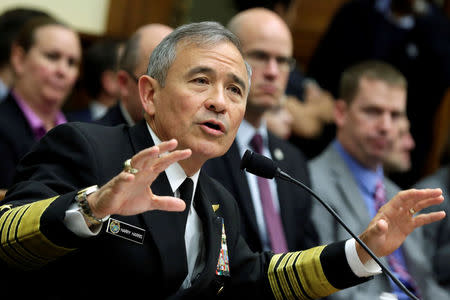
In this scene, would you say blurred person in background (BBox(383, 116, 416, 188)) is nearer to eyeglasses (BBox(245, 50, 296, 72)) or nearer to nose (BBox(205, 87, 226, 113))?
eyeglasses (BBox(245, 50, 296, 72))

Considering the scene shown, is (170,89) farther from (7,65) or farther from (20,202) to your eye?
(7,65)

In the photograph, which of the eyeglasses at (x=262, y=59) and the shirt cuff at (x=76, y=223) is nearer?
the shirt cuff at (x=76, y=223)

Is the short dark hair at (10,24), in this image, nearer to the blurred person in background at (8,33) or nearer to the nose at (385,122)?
the blurred person in background at (8,33)

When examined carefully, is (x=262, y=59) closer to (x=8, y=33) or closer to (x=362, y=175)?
(x=362, y=175)

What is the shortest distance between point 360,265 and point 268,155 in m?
1.13

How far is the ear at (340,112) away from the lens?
3.26 metres

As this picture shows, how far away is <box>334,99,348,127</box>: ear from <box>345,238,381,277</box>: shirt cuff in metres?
1.60

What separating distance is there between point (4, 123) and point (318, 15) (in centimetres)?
266

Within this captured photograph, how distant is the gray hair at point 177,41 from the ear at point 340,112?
159 centimetres

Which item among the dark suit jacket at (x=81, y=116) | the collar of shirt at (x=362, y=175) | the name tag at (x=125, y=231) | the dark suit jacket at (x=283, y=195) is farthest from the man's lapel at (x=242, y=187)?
the dark suit jacket at (x=81, y=116)

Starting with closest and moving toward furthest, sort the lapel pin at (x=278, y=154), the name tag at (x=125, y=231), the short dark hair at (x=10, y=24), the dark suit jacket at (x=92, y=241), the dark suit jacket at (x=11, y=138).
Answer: the dark suit jacket at (x=92, y=241) < the name tag at (x=125, y=231) < the dark suit jacket at (x=11, y=138) < the lapel pin at (x=278, y=154) < the short dark hair at (x=10, y=24)

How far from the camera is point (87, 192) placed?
1.35 meters

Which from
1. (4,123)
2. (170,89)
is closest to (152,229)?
(170,89)

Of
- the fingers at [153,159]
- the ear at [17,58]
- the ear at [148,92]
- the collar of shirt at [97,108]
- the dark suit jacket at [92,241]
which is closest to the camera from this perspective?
the fingers at [153,159]
